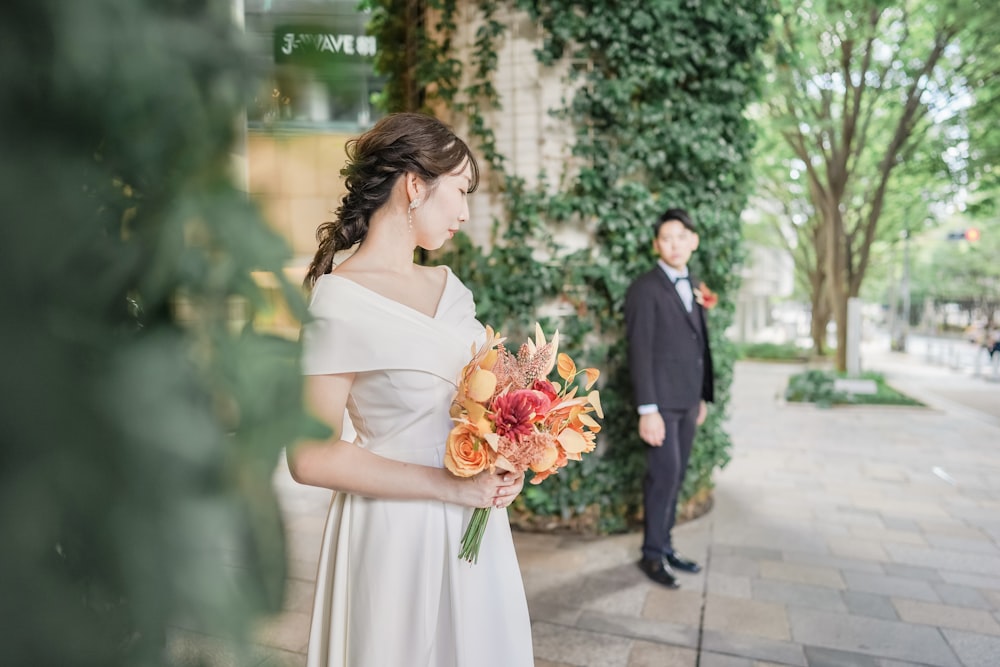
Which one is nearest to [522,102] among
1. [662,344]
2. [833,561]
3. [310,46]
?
[662,344]

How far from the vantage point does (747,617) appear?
11.6 ft

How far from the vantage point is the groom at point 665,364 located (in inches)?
155

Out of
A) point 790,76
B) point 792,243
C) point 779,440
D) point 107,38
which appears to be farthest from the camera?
point 792,243

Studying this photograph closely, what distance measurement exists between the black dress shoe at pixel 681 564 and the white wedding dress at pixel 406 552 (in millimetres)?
2630

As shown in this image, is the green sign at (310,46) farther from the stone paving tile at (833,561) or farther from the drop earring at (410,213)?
the stone paving tile at (833,561)

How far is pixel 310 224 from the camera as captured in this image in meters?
0.45

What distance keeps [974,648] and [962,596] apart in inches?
27.2

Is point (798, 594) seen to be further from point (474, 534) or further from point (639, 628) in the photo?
point (474, 534)

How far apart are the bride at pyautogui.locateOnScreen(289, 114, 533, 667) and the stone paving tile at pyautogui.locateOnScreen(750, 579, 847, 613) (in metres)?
2.56

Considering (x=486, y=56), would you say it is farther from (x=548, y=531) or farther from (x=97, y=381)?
(x=97, y=381)

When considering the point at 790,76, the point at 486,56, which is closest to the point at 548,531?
the point at 486,56

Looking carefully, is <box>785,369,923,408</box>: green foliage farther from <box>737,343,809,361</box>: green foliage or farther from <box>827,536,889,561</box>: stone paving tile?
<box>737,343,809,361</box>: green foliage

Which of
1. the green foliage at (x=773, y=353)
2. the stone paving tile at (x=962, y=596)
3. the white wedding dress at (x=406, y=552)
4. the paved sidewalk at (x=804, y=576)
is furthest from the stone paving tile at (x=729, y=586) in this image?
the green foliage at (x=773, y=353)

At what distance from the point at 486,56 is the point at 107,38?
188 inches
